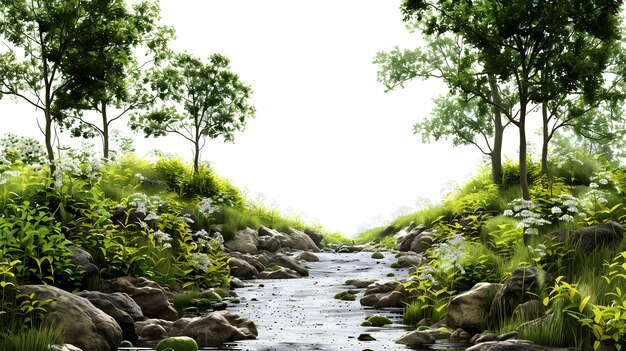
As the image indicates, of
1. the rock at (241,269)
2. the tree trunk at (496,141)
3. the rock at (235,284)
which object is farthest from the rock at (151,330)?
the tree trunk at (496,141)

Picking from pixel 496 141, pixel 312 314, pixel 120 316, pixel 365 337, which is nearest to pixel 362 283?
pixel 312 314

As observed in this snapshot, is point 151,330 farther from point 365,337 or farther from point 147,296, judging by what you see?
point 365,337

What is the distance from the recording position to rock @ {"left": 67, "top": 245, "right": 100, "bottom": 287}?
1130cm

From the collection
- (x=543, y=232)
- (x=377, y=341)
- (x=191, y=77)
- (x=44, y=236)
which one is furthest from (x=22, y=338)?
(x=191, y=77)

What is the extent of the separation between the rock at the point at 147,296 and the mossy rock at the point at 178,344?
105 inches

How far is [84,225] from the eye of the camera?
12.5 meters

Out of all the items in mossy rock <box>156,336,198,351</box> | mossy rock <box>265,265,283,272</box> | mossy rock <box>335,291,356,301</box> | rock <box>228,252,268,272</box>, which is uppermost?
rock <box>228,252,268,272</box>

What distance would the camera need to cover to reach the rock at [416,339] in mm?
9367

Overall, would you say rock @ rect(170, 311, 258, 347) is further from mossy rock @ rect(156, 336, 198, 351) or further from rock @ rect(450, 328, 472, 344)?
rock @ rect(450, 328, 472, 344)

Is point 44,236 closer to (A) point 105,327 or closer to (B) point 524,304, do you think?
(A) point 105,327

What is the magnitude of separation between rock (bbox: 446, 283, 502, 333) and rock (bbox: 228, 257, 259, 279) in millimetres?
8562

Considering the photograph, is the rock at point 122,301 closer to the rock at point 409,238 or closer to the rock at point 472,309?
the rock at point 472,309

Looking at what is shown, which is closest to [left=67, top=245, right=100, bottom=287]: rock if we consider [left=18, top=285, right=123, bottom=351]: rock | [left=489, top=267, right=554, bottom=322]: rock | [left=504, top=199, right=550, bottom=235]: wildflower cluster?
[left=18, top=285, right=123, bottom=351]: rock

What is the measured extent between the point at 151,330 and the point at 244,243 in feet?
36.4
